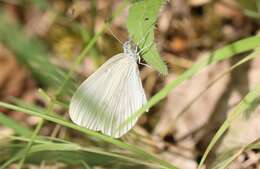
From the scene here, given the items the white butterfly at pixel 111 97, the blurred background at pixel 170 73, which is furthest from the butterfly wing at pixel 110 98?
the blurred background at pixel 170 73

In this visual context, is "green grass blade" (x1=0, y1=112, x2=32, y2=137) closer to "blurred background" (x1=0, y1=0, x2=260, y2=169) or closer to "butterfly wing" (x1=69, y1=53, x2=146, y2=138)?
"blurred background" (x1=0, y1=0, x2=260, y2=169)

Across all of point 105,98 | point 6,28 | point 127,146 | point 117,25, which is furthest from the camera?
point 117,25

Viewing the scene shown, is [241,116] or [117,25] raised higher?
[117,25]

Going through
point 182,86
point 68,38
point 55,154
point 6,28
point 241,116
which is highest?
point 68,38

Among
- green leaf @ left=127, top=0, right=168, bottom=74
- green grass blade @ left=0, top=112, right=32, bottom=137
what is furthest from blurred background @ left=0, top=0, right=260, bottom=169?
green leaf @ left=127, top=0, right=168, bottom=74

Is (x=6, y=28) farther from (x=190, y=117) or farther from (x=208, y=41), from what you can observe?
(x=208, y=41)

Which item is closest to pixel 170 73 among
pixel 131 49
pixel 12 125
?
pixel 131 49

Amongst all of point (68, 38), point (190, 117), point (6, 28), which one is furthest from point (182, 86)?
point (6, 28)
